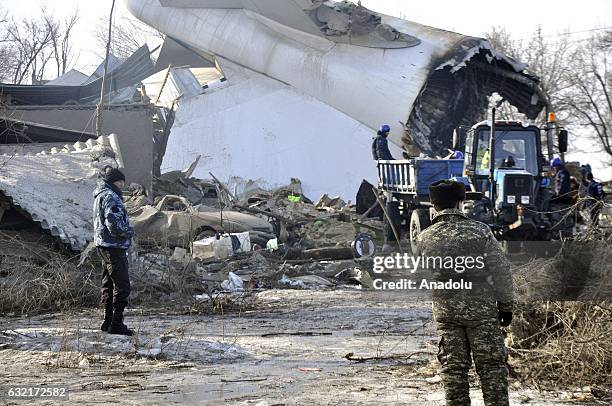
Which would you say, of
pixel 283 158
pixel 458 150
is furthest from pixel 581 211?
pixel 283 158

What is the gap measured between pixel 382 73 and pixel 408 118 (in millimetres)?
2046

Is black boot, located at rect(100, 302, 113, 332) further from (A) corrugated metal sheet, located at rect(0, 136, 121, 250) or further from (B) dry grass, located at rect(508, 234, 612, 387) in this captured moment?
(A) corrugated metal sheet, located at rect(0, 136, 121, 250)

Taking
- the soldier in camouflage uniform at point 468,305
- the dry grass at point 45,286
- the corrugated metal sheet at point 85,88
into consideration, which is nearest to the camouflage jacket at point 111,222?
the dry grass at point 45,286

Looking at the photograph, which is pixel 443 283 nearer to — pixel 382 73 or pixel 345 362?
pixel 345 362

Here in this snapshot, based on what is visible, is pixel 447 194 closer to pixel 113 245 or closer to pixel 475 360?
pixel 475 360

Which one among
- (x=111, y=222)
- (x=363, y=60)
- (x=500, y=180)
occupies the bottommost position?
(x=111, y=222)

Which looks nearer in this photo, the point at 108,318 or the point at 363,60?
the point at 108,318

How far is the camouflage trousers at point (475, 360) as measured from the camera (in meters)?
5.52

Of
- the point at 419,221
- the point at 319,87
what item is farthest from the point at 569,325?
the point at 319,87

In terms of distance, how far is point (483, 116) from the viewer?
29406 mm

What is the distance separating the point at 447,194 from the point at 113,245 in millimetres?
4151

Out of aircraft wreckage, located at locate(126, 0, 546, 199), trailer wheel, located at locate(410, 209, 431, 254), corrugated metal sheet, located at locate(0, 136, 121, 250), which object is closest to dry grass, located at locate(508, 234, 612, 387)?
corrugated metal sheet, located at locate(0, 136, 121, 250)

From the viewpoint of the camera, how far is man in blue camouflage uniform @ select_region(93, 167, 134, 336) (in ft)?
29.5

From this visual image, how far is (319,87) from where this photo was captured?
3178 centimetres
